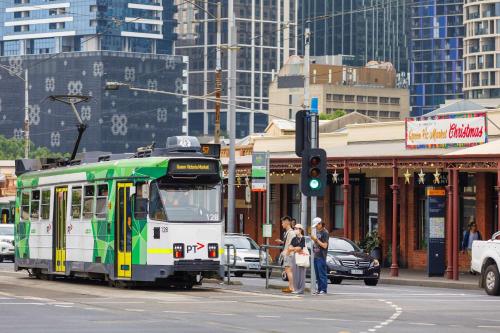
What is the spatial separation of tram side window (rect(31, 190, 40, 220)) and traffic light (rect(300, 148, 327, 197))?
9206 mm

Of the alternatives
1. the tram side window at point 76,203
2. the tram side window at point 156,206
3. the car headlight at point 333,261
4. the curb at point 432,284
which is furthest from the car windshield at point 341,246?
the tram side window at point 156,206

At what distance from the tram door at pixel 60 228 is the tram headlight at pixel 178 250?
518cm

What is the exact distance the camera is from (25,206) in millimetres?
40125

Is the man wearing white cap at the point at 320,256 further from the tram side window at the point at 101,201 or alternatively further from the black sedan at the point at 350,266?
the black sedan at the point at 350,266

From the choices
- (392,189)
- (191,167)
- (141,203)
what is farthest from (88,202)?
(392,189)

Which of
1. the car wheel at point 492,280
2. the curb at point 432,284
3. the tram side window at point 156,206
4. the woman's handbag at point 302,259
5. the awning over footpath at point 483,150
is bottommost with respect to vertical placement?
the curb at point 432,284

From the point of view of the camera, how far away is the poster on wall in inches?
1903

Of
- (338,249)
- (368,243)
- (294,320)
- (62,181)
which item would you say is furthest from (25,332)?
(368,243)

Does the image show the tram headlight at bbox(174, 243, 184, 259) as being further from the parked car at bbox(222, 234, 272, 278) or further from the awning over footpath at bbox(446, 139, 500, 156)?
the awning over footpath at bbox(446, 139, 500, 156)

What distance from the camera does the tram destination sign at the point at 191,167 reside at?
1268 inches

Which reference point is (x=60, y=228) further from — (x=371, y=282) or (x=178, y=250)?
(x=371, y=282)

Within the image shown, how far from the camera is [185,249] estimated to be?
105 feet

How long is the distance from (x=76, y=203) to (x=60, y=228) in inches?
51.2

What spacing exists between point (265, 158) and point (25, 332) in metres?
23.8
